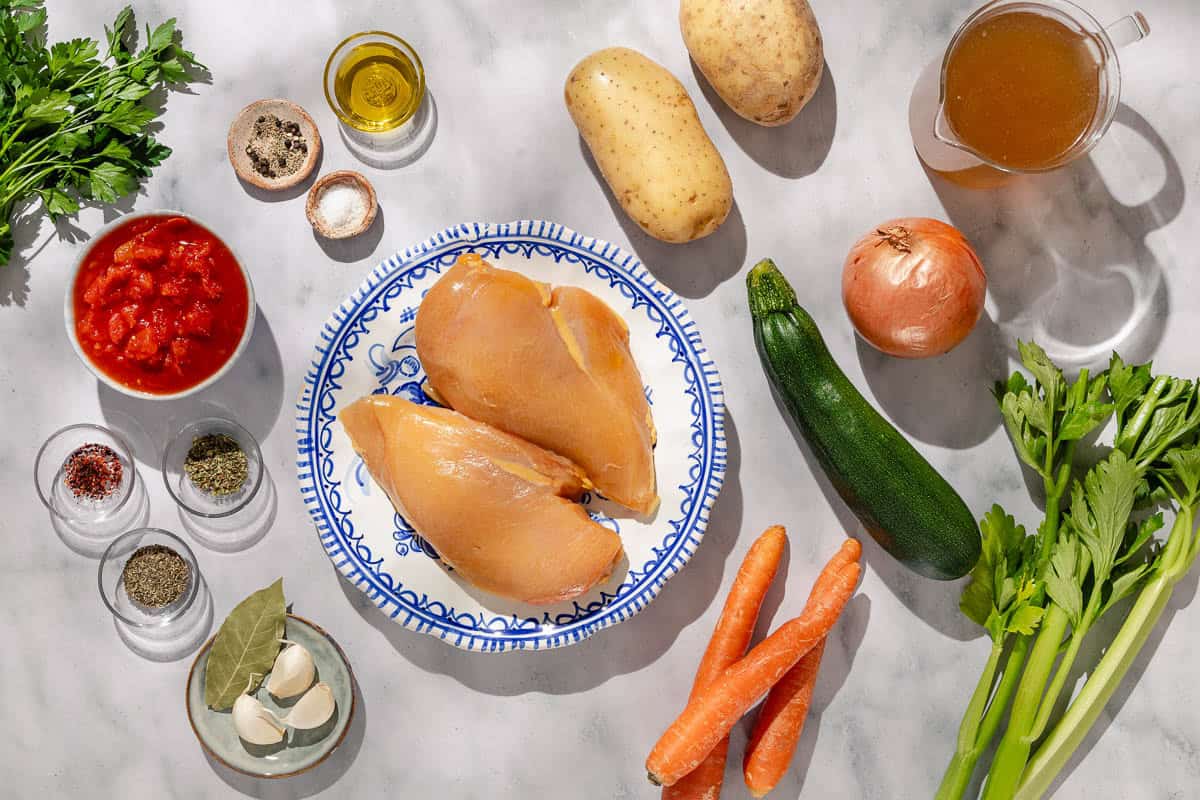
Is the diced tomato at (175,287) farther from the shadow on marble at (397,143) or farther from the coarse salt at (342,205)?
the shadow on marble at (397,143)

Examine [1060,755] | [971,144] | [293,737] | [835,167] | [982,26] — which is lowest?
[293,737]

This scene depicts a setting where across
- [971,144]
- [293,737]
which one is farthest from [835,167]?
[293,737]

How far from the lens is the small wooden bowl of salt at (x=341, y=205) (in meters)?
1.91

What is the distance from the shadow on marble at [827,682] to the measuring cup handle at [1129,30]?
1174 millimetres

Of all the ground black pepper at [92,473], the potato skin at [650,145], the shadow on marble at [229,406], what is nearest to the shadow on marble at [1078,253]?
the potato skin at [650,145]

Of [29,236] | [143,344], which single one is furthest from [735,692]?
[29,236]

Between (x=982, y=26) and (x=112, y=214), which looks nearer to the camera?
(x=982, y=26)

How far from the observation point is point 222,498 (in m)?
1.90

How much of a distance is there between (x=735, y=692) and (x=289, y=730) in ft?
2.95

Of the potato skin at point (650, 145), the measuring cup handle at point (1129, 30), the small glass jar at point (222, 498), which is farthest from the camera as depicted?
the small glass jar at point (222, 498)

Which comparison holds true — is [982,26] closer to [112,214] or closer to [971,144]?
[971,144]

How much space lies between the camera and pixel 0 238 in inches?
74.8

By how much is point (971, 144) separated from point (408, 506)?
48.1 inches

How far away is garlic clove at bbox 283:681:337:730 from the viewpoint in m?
1.87
